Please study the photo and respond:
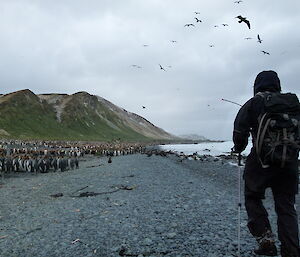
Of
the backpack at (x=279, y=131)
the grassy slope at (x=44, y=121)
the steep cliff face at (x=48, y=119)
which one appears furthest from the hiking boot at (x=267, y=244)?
the grassy slope at (x=44, y=121)

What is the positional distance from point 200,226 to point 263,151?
12.2 feet

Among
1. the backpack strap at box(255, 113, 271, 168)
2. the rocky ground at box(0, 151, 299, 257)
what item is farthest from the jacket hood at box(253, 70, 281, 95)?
the rocky ground at box(0, 151, 299, 257)

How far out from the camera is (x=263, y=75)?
20.6ft

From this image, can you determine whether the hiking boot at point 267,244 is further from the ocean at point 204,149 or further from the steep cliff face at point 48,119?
the steep cliff face at point 48,119

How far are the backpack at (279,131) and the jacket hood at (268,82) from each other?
35cm

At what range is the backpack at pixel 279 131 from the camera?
559cm

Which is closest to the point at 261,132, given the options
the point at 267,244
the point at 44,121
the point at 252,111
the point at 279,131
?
the point at 279,131

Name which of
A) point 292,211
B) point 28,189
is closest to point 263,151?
point 292,211

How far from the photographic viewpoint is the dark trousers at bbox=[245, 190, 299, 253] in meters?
5.72

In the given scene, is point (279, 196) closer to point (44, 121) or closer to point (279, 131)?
point (279, 131)

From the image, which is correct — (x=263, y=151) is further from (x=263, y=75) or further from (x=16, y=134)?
(x=16, y=134)

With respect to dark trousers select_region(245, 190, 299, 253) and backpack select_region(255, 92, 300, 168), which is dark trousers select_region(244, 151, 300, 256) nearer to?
dark trousers select_region(245, 190, 299, 253)

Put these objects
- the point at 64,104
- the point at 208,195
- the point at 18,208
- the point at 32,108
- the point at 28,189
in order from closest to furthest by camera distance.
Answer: the point at 18,208 < the point at 208,195 < the point at 28,189 < the point at 32,108 < the point at 64,104

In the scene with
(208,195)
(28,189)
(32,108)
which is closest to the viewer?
(208,195)
